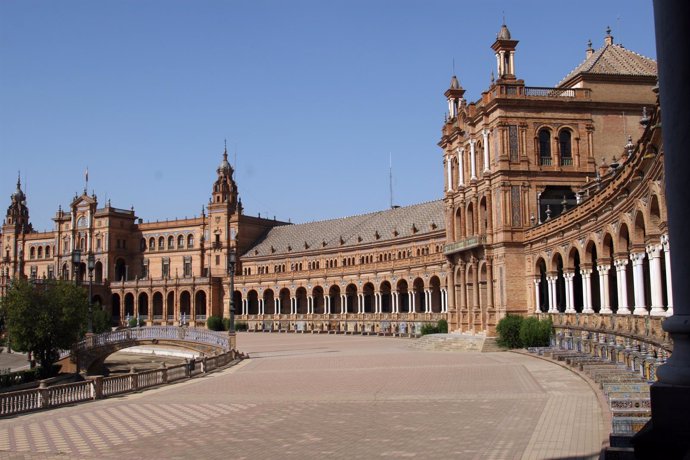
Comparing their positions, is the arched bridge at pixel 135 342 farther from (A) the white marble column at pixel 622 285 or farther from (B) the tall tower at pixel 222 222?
(B) the tall tower at pixel 222 222

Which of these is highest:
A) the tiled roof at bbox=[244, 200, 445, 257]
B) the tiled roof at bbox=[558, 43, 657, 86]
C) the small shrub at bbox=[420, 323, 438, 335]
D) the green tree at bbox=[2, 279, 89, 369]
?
the tiled roof at bbox=[558, 43, 657, 86]

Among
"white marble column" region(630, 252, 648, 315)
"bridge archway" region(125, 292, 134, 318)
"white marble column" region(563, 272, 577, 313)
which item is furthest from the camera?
"bridge archway" region(125, 292, 134, 318)

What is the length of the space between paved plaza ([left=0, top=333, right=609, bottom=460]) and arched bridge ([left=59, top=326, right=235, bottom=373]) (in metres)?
17.5

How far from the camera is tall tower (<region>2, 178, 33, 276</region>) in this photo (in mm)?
133625

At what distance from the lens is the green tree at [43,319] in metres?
44.8

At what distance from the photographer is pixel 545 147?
160 ft

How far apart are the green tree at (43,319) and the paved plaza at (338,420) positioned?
1803cm

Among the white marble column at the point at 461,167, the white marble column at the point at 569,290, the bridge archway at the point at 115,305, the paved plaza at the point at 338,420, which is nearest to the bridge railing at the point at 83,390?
the paved plaza at the point at 338,420

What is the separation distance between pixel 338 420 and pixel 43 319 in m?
31.6

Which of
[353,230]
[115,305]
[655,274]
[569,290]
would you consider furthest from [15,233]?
[655,274]

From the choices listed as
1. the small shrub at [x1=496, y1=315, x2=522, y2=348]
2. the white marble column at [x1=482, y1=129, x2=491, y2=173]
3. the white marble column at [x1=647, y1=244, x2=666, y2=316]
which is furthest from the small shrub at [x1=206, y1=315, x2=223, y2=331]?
the white marble column at [x1=647, y1=244, x2=666, y2=316]

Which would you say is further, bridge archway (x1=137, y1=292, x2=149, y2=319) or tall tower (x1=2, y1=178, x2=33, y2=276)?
tall tower (x1=2, y1=178, x2=33, y2=276)

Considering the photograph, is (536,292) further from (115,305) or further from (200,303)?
(115,305)

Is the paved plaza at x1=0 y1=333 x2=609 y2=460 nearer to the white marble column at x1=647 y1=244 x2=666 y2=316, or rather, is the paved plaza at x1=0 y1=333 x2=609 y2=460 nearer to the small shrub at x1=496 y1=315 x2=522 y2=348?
the white marble column at x1=647 y1=244 x2=666 y2=316
